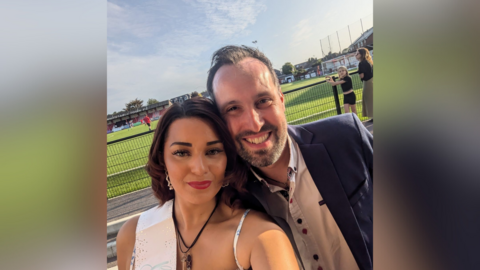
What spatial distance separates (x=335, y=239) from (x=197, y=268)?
72cm

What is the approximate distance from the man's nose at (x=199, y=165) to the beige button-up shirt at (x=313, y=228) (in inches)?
12.8

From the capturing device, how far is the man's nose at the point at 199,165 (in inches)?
48.0

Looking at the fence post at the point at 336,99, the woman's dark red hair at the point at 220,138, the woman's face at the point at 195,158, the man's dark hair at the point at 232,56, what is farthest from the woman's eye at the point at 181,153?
the fence post at the point at 336,99

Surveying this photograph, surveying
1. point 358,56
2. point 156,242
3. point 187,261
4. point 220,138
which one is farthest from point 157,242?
point 358,56

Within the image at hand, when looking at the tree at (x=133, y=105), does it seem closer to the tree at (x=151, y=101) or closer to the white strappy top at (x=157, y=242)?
the tree at (x=151, y=101)

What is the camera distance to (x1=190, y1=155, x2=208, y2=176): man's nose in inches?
48.0

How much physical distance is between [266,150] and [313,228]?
51 cm
